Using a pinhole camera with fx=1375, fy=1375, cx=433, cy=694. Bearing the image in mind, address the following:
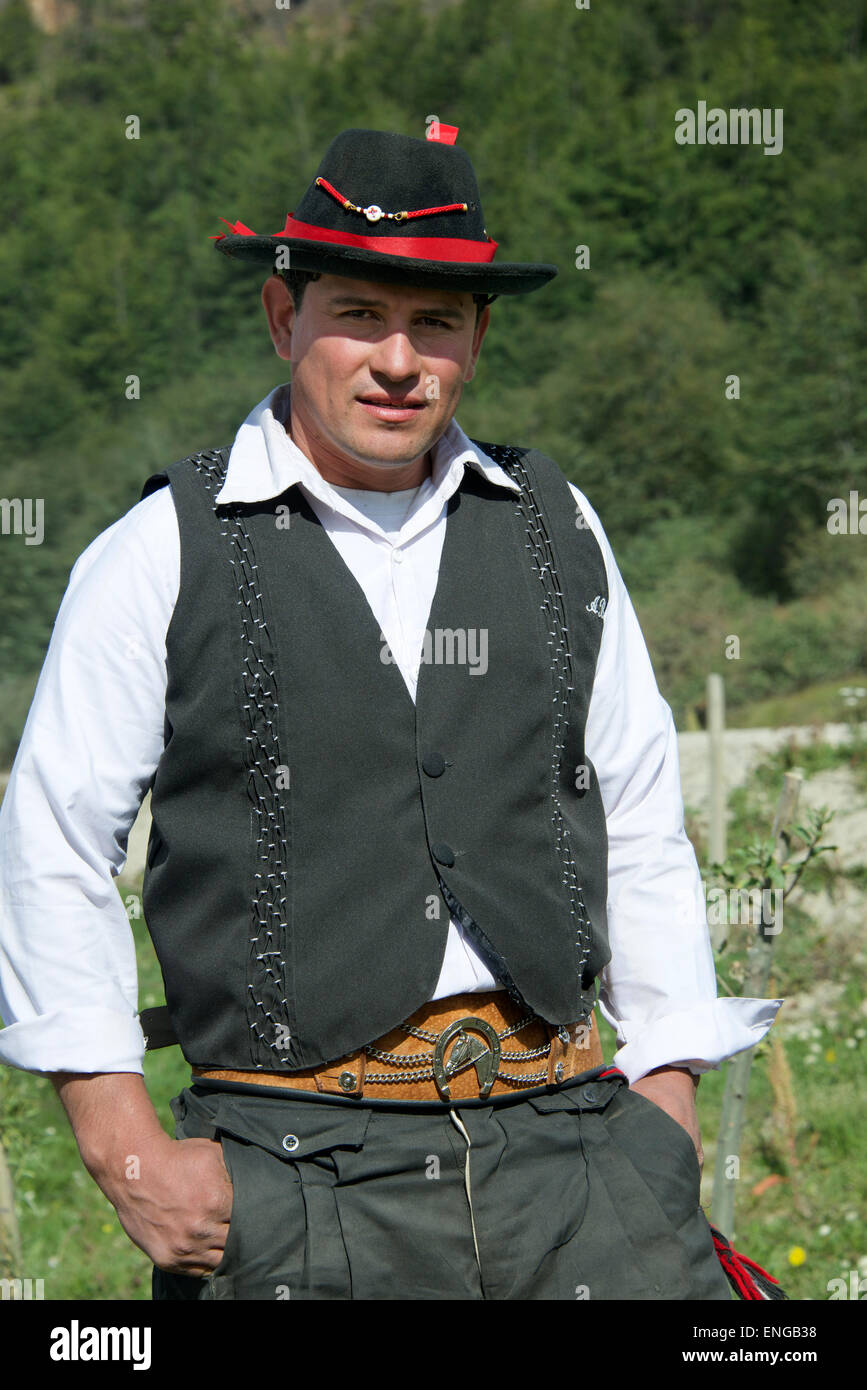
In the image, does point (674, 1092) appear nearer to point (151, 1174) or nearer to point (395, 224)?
point (151, 1174)

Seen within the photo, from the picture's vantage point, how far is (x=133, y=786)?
1.86m

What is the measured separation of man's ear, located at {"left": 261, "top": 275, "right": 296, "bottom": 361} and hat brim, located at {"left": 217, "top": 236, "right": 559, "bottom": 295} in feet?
0.20

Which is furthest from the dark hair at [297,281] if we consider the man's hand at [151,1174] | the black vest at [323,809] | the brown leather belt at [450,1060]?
the man's hand at [151,1174]

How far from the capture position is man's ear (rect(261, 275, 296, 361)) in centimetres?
214

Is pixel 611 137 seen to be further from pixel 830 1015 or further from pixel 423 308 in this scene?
pixel 423 308

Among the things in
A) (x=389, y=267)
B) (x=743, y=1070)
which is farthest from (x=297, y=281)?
(x=743, y=1070)

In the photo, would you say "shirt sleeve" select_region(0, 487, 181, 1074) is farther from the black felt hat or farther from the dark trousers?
the black felt hat

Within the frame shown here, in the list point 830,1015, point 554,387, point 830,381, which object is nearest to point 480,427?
point 554,387

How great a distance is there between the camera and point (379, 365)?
197cm

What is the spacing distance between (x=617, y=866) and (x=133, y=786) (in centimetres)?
78

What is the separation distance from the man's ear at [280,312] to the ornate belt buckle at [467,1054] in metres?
1.04

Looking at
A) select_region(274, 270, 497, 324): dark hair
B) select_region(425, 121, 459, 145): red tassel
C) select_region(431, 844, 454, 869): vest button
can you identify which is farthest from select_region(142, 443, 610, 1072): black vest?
select_region(425, 121, 459, 145): red tassel

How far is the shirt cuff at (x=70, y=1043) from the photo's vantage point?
176cm

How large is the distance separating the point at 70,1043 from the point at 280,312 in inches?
45.3
